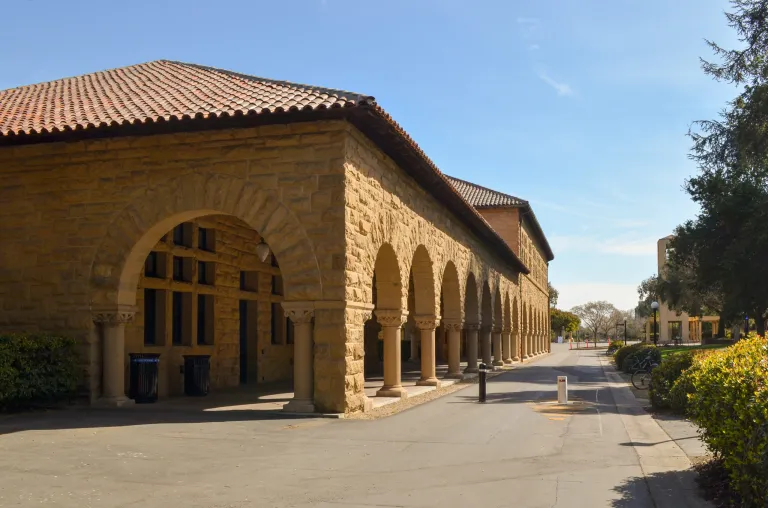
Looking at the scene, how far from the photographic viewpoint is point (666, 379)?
13672 millimetres

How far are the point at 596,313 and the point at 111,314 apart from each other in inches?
4753

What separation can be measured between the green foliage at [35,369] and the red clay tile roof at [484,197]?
1250 inches

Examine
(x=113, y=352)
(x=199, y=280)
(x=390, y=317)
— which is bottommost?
(x=113, y=352)

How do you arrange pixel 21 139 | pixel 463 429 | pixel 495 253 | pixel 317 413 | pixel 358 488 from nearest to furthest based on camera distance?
1. pixel 358 488
2. pixel 463 429
3. pixel 317 413
4. pixel 21 139
5. pixel 495 253

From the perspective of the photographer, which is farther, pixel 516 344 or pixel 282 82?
pixel 516 344

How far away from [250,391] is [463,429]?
709 cm

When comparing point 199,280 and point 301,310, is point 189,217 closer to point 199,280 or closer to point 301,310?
point 301,310

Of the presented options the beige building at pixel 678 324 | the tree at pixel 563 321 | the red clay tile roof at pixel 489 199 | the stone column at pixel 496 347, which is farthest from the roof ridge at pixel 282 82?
the tree at pixel 563 321

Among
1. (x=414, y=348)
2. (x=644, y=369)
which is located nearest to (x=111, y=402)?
(x=644, y=369)

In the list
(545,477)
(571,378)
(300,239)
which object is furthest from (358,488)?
(571,378)

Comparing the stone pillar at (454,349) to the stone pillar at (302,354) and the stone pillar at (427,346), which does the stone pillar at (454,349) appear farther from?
→ the stone pillar at (302,354)

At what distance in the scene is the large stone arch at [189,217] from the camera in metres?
11.9

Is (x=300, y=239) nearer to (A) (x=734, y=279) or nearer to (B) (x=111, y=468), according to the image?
(B) (x=111, y=468)

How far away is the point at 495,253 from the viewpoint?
1232 inches
